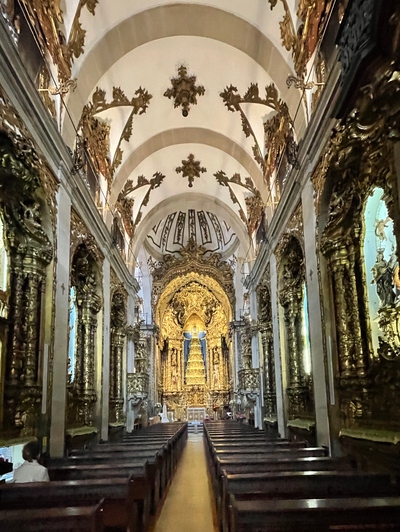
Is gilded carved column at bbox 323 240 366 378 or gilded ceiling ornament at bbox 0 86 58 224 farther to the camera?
gilded carved column at bbox 323 240 366 378

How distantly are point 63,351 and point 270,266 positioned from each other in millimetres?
7001

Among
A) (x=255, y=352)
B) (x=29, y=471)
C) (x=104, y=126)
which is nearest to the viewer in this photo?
(x=29, y=471)

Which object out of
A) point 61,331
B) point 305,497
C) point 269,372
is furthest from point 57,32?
point 269,372

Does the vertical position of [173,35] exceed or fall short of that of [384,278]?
it exceeds it

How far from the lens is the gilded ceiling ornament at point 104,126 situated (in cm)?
1059

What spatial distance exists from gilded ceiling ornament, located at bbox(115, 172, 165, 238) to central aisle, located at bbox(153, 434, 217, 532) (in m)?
8.13

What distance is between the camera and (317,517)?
2.88 m

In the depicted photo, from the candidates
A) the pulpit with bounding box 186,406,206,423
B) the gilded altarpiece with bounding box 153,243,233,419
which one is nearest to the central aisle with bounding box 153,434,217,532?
the gilded altarpiece with bounding box 153,243,233,419

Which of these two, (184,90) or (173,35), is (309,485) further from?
(184,90)

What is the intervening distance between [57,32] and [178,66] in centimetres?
393

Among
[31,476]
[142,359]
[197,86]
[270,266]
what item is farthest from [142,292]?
[31,476]

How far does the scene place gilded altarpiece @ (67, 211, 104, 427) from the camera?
10562 mm

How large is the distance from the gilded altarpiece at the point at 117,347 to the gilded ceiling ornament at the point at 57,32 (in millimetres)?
6726

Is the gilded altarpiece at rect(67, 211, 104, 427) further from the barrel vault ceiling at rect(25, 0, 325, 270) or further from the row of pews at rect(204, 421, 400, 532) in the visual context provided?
the row of pews at rect(204, 421, 400, 532)
